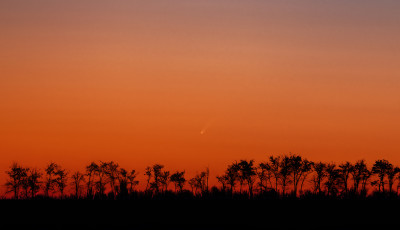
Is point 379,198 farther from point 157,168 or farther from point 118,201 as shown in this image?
point 157,168

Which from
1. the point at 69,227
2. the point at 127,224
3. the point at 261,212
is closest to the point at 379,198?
the point at 261,212

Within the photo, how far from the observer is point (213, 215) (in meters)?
31.9

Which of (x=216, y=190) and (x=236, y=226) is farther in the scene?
(x=216, y=190)

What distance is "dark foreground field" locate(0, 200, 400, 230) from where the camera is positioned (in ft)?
101

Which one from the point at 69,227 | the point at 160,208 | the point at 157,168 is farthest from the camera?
the point at 157,168

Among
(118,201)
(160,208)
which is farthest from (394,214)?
(118,201)

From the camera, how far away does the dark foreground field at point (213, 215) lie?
30.8 meters

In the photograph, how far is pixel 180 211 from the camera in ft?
107

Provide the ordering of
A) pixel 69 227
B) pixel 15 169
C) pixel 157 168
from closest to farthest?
pixel 69 227
pixel 15 169
pixel 157 168

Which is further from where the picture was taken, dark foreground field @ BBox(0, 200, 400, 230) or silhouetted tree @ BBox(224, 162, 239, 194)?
→ silhouetted tree @ BBox(224, 162, 239, 194)

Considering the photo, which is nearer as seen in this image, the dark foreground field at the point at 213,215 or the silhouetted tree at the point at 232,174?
the dark foreground field at the point at 213,215

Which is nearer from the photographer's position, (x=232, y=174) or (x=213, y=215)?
(x=213, y=215)

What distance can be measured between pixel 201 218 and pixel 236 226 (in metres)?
1.95

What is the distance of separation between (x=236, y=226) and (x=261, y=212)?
1974 millimetres
